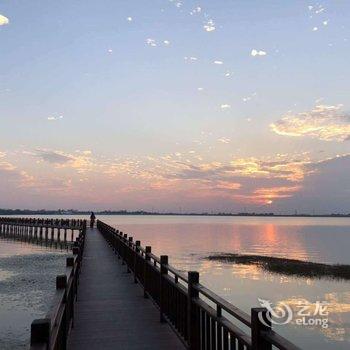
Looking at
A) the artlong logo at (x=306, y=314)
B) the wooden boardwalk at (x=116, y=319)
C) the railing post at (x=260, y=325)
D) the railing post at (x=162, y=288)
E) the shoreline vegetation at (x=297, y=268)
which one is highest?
the railing post at (x=260, y=325)

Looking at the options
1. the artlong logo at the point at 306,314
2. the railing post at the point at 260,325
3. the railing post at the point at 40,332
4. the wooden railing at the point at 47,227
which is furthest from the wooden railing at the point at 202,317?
the wooden railing at the point at 47,227

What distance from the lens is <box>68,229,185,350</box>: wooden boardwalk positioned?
311 inches

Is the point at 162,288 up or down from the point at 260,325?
down

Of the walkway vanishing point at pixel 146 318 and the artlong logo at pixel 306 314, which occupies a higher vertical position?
the walkway vanishing point at pixel 146 318

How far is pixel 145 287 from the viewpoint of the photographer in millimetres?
12367

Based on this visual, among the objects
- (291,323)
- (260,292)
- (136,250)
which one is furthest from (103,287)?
(260,292)

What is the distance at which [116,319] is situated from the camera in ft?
31.9

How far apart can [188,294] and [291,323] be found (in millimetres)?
14072

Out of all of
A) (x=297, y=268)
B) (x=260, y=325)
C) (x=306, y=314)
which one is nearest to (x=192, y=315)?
(x=260, y=325)

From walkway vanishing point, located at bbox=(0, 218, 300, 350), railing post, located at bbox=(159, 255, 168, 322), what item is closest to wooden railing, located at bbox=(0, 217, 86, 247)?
walkway vanishing point, located at bbox=(0, 218, 300, 350)

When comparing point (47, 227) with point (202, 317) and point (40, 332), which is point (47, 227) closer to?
point (202, 317)

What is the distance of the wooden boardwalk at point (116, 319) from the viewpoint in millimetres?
7891

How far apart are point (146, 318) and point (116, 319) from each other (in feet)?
2.32

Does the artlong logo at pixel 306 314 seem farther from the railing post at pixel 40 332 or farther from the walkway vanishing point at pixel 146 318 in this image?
the railing post at pixel 40 332
